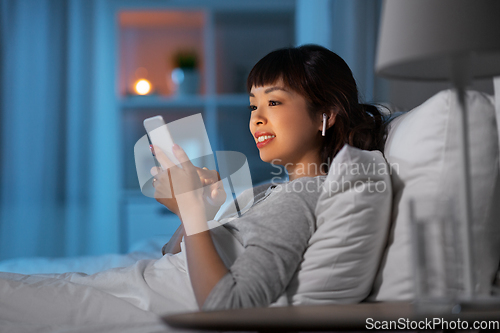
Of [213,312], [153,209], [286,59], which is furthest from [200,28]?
[213,312]

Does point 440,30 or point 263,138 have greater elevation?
point 440,30

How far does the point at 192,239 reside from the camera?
2.87ft

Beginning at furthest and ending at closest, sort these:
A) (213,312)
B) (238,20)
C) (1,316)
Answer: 1. (238,20)
2. (1,316)
3. (213,312)

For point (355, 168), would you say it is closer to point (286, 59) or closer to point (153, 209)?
point (286, 59)

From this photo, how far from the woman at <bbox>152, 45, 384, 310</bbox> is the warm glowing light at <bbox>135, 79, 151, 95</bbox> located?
6.83 ft

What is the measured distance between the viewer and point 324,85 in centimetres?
116

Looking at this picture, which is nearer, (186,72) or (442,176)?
(442,176)

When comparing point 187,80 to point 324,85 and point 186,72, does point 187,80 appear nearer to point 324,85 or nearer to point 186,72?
point 186,72

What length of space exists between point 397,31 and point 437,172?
29cm

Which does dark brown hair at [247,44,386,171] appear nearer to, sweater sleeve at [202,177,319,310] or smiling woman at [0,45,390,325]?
smiling woman at [0,45,390,325]

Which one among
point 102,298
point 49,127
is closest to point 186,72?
point 49,127

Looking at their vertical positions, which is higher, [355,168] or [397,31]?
[397,31]

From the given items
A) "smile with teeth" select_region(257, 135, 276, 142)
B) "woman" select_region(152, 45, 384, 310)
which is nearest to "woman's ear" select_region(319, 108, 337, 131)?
"woman" select_region(152, 45, 384, 310)

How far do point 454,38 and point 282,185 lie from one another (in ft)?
1.74
